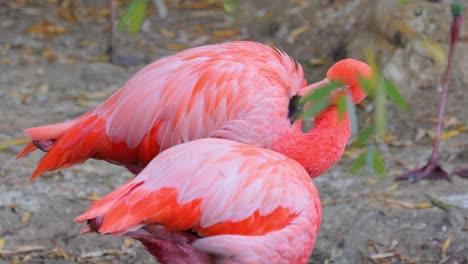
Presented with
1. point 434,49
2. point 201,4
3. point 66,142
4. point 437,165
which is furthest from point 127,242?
point 201,4

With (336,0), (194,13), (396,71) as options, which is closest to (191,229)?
(396,71)

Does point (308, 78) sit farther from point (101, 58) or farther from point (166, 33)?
point (166, 33)

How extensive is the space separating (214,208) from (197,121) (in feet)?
2.33

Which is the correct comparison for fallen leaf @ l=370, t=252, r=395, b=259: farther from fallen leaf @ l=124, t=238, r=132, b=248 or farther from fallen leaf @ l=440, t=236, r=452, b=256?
fallen leaf @ l=124, t=238, r=132, b=248

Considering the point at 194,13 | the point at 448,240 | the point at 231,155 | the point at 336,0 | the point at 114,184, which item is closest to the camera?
the point at 231,155

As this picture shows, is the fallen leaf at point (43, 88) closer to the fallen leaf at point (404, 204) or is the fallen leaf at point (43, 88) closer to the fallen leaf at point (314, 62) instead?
the fallen leaf at point (314, 62)

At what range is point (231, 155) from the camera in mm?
2674

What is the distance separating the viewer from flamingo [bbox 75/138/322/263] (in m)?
2.54

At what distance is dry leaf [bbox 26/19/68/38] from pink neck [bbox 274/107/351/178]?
355 cm

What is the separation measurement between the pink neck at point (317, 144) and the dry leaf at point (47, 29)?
3.55m

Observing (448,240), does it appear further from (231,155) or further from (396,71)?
(396,71)

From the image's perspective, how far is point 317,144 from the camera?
320cm

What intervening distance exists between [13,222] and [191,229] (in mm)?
1485

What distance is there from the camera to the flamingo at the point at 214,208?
2.54 metres
